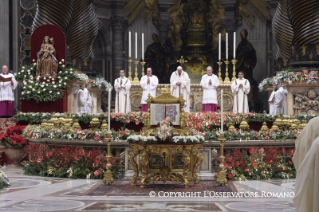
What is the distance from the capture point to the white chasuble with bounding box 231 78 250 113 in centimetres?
2133

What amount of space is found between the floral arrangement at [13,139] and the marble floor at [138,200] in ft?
12.3

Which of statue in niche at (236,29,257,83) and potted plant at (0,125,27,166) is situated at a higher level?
statue in niche at (236,29,257,83)

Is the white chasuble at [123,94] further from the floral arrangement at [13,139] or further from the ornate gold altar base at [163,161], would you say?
the ornate gold altar base at [163,161]

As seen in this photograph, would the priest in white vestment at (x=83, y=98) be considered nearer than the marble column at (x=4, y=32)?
Yes

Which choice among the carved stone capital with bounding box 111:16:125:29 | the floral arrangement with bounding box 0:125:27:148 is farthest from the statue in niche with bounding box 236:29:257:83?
the floral arrangement with bounding box 0:125:27:148

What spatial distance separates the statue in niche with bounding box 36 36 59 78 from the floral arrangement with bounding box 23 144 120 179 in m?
6.13

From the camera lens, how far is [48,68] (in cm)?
1989

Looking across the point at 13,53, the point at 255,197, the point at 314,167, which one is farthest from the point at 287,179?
the point at 13,53

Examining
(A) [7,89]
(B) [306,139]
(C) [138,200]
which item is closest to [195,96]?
(A) [7,89]

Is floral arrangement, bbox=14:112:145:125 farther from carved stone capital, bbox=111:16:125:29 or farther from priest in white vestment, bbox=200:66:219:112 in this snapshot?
carved stone capital, bbox=111:16:125:29

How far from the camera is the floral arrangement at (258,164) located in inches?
505

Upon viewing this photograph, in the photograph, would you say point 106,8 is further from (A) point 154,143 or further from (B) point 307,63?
(A) point 154,143

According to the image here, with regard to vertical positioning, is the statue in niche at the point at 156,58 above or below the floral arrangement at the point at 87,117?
above

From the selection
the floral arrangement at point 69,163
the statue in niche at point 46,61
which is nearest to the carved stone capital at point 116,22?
the statue in niche at point 46,61
